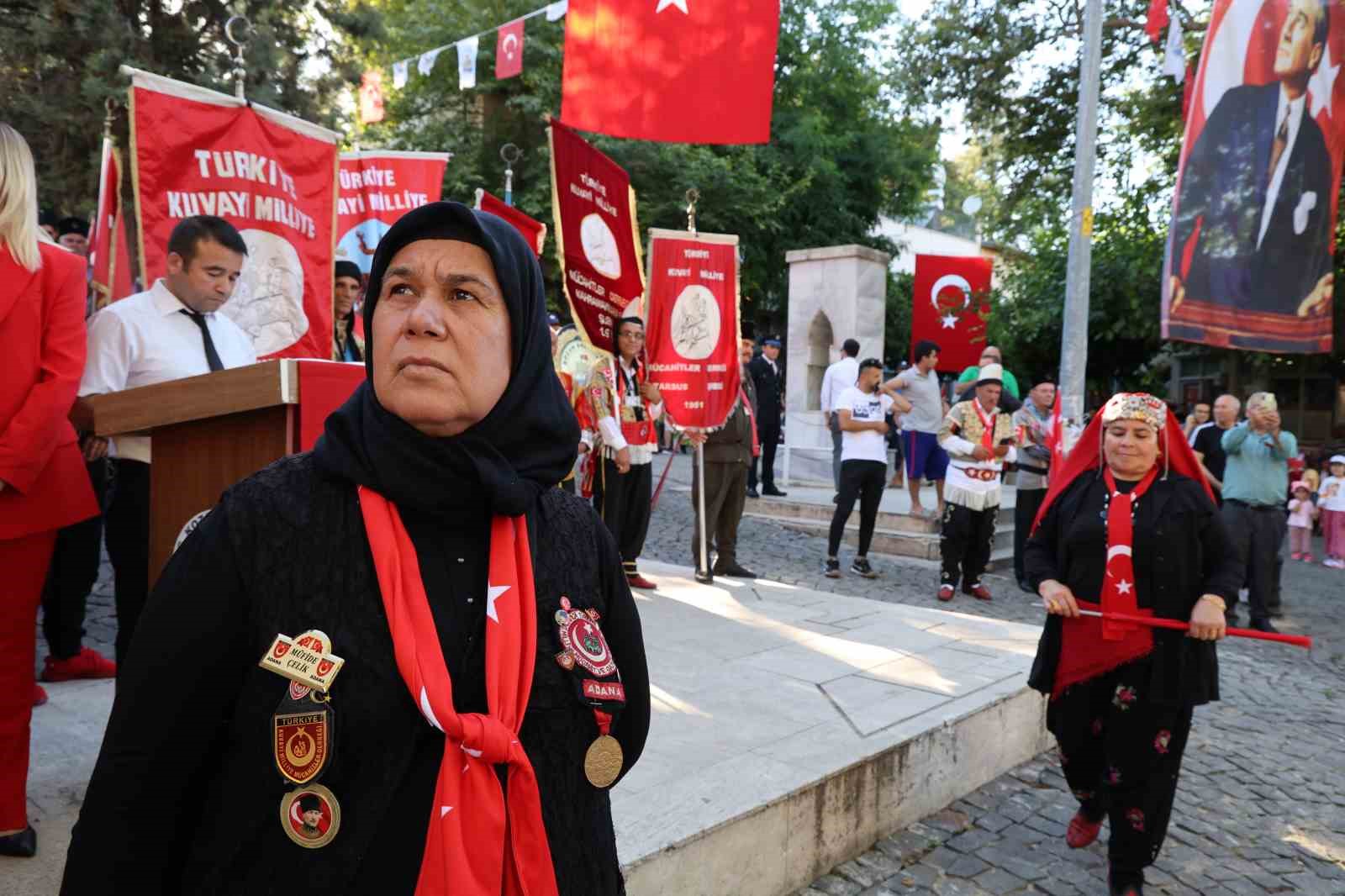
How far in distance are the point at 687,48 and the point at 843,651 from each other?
3848 mm

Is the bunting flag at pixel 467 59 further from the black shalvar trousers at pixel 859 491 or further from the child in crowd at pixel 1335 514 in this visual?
the child in crowd at pixel 1335 514

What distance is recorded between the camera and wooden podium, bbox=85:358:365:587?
218cm

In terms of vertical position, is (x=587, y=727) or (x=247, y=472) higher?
(x=247, y=472)

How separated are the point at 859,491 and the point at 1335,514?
25.8 feet

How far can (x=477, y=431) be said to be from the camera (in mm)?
1496

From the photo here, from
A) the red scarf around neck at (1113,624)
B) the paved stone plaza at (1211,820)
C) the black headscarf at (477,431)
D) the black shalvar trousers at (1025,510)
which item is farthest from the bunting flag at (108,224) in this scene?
the black shalvar trousers at (1025,510)

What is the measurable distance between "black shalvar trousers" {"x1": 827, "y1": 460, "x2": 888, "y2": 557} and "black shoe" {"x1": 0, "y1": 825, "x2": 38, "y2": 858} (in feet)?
23.6

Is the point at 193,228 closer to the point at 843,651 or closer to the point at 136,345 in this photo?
the point at 136,345

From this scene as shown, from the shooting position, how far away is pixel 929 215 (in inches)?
2223

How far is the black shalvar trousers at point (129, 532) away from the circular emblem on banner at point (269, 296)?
1.43 metres

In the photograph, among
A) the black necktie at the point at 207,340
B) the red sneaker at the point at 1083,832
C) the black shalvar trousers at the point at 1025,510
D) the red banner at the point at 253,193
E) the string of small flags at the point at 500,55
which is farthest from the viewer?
the string of small flags at the point at 500,55

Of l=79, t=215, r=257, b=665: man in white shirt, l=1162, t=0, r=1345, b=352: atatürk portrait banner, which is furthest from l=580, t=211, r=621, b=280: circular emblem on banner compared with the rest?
l=1162, t=0, r=1345, b=352: atatürk portrait banner

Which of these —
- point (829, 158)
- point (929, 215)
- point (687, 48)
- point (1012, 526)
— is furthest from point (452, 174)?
point (929, 215)

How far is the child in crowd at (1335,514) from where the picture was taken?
12.5 m
